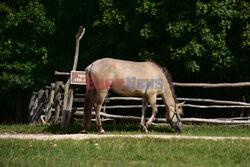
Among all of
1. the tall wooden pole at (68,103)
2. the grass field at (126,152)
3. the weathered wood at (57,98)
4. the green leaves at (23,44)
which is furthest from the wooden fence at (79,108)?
the grass field at (126,152)

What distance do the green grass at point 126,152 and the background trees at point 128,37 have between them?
579 cm

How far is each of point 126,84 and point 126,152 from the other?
3.01 metres

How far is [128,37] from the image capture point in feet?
44.7

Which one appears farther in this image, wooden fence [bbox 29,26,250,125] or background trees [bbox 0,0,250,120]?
background trees [bbox 0,0,250,120]

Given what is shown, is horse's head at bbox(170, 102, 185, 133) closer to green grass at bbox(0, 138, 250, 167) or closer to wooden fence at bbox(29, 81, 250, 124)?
wooden fence at bbox(29, 81, 250, 124)

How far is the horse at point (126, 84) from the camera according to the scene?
8.16 m

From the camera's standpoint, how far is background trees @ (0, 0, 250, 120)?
37.4 feet

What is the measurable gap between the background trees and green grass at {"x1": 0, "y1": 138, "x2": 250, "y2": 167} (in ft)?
19.0

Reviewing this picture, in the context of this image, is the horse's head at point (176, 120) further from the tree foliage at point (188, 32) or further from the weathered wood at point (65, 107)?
the weathered wood at point (65, 107)

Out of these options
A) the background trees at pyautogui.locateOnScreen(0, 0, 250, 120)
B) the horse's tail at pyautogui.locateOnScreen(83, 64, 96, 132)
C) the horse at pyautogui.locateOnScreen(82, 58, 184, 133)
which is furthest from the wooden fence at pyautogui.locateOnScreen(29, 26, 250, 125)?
the background trees at pyautogui.locateOnScreen(0, 0, 250, 120)

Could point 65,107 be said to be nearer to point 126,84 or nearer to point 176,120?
point 126,84

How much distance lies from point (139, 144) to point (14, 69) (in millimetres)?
11342

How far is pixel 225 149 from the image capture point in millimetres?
Result: 5871

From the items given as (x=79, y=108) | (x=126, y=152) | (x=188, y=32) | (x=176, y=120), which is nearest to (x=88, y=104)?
(x=176, y=120)
